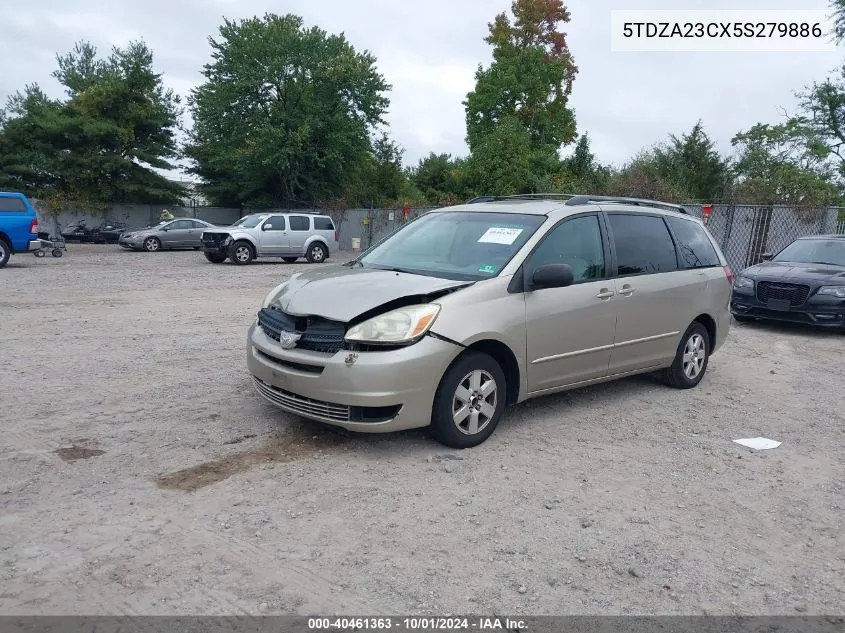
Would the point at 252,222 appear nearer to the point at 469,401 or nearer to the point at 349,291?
the point at 349,291

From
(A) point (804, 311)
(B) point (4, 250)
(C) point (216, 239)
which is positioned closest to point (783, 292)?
(A) point (804, 311)

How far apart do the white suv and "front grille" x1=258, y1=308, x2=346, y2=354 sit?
17358mm

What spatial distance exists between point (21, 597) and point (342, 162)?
35.4 metres

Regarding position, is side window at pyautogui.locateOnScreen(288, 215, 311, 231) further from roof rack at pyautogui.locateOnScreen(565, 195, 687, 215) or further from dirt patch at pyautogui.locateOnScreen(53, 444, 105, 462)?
dirt patch at pyautogui.locateOnScreen(53, 444, 105, 462)

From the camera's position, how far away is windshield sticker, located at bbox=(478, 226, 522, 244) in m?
5.51

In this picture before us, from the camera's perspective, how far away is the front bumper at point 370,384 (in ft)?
14.9

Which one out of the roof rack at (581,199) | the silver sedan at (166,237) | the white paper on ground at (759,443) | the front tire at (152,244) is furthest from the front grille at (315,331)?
the front tire at (152,244)

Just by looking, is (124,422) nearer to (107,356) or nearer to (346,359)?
(346,359)

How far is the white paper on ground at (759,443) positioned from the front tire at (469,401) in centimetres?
198

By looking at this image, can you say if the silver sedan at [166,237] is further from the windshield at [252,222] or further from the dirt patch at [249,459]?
the dirt patch at [249,459]

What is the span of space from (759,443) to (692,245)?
2.36m

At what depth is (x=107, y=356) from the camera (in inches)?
296

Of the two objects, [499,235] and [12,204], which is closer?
[499,235]

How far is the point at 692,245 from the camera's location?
7.02 metres
